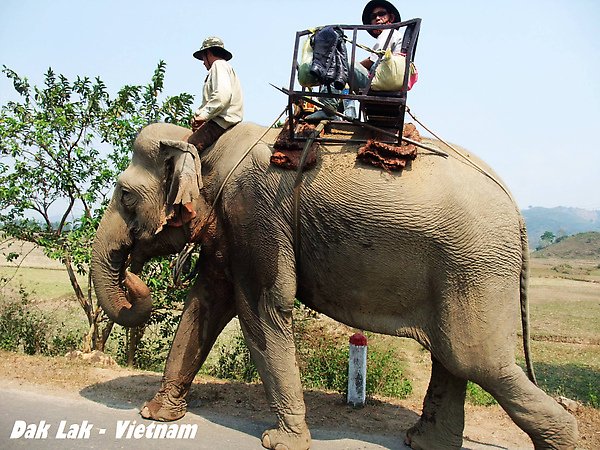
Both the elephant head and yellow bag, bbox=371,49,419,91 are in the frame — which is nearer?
yellow bag, bbox=371,49,419,91

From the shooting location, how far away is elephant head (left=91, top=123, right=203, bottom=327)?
17.5ft

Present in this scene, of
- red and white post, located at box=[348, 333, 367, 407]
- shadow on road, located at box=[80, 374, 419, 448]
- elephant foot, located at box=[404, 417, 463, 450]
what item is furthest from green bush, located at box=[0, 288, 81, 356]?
elephant foot, located at box=[404, 417, 463, 450]

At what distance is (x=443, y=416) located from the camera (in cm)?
518

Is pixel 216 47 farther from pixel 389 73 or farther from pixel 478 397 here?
pixel 478 397

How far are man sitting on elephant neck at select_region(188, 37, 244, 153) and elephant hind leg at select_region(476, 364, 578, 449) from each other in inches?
117

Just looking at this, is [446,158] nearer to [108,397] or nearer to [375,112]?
[375,112]

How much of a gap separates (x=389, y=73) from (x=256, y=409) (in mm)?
3625

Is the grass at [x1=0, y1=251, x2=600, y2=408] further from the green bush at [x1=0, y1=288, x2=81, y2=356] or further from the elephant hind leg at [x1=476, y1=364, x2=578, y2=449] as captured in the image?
the elephant hind leg at [x1=476, y1=364, x2=578, y2=449]

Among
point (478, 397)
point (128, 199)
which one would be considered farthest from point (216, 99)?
point (478, 397)

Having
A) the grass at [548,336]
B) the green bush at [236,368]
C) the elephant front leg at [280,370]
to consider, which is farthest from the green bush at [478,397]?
the elephant front leg at [280,370]

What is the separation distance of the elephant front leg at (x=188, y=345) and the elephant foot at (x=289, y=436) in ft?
3.70

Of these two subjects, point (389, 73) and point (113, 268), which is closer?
point (389, 73)

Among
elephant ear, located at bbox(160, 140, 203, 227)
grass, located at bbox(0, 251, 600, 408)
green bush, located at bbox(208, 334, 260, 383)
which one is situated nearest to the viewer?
elephant ear, located at bbox(160, 140, 203, 227)

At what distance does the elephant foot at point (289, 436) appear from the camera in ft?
16.4
